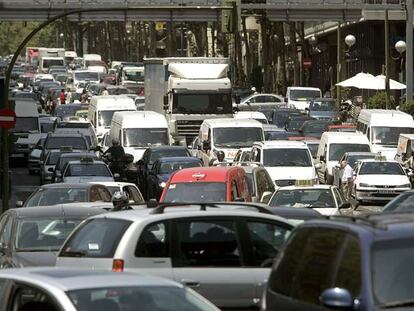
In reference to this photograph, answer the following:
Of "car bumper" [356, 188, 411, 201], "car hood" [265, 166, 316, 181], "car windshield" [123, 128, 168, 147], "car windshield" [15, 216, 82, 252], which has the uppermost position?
"car windshield" [15, 216, 82, 252]

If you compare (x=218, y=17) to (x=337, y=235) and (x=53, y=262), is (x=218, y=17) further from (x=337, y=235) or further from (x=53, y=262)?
(x=337, y=235)

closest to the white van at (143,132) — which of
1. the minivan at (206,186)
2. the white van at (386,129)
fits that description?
the white van at (386,129)

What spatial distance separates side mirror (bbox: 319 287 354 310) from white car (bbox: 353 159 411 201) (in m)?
28.8

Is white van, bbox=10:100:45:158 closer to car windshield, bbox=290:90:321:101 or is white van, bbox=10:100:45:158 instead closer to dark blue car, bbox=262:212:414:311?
car windshield, bbox=290:90:321:101

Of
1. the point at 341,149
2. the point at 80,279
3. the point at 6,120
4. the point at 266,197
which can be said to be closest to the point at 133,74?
the point at 341,149

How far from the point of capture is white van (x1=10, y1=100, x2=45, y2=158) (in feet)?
178

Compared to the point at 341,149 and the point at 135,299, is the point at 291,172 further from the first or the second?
the point at 135,299

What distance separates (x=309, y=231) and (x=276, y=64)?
83.5m

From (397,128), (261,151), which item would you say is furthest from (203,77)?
(261,151)

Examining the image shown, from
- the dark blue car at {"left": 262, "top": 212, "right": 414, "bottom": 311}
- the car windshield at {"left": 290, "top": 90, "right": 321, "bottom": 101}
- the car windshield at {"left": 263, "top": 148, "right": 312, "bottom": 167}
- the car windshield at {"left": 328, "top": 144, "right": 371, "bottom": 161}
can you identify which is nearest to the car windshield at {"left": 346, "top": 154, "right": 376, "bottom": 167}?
the car windshield at {"left": 328, "top": 144, "right": 371, "bottom": 161}

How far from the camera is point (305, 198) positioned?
2812 cm

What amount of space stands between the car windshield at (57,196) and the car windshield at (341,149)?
18.1 meters

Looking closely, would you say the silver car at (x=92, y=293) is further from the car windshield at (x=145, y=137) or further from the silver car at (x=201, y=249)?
the car windshield at (x=145, y=137)

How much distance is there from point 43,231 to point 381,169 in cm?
2169
